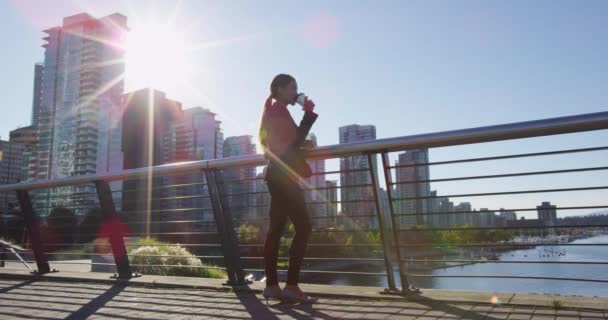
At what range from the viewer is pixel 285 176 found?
3.29 metres

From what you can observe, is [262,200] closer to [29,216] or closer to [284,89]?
[284,89]

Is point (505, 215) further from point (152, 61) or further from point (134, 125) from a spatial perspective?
point (134, 125)

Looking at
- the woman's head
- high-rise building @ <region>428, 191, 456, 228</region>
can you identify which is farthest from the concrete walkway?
the woman's head

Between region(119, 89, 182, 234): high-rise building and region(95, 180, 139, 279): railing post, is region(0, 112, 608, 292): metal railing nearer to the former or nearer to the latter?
region(95, 180, 139, 279): railing post

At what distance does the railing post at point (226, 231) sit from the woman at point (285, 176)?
788 mm

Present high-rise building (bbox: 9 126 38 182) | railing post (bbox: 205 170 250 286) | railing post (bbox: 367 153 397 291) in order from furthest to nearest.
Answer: high-rise building (bbox: 9 126 38 182) → railing post (bbox: 205 170 250 286) → railing post (bbox: 367 153 397 291)

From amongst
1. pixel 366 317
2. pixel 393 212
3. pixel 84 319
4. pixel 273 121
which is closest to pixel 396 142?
pixel 393 212

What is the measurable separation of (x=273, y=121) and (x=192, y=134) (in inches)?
3167

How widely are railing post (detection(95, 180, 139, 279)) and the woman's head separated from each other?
260cm

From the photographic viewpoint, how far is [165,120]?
8412 cm

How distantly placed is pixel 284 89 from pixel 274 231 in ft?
3.42

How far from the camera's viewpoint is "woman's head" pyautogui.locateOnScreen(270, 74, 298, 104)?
3.41m

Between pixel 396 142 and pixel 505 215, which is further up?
pixel 396 142

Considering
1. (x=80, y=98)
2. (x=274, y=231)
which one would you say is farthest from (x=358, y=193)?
(x=80, y=98)
